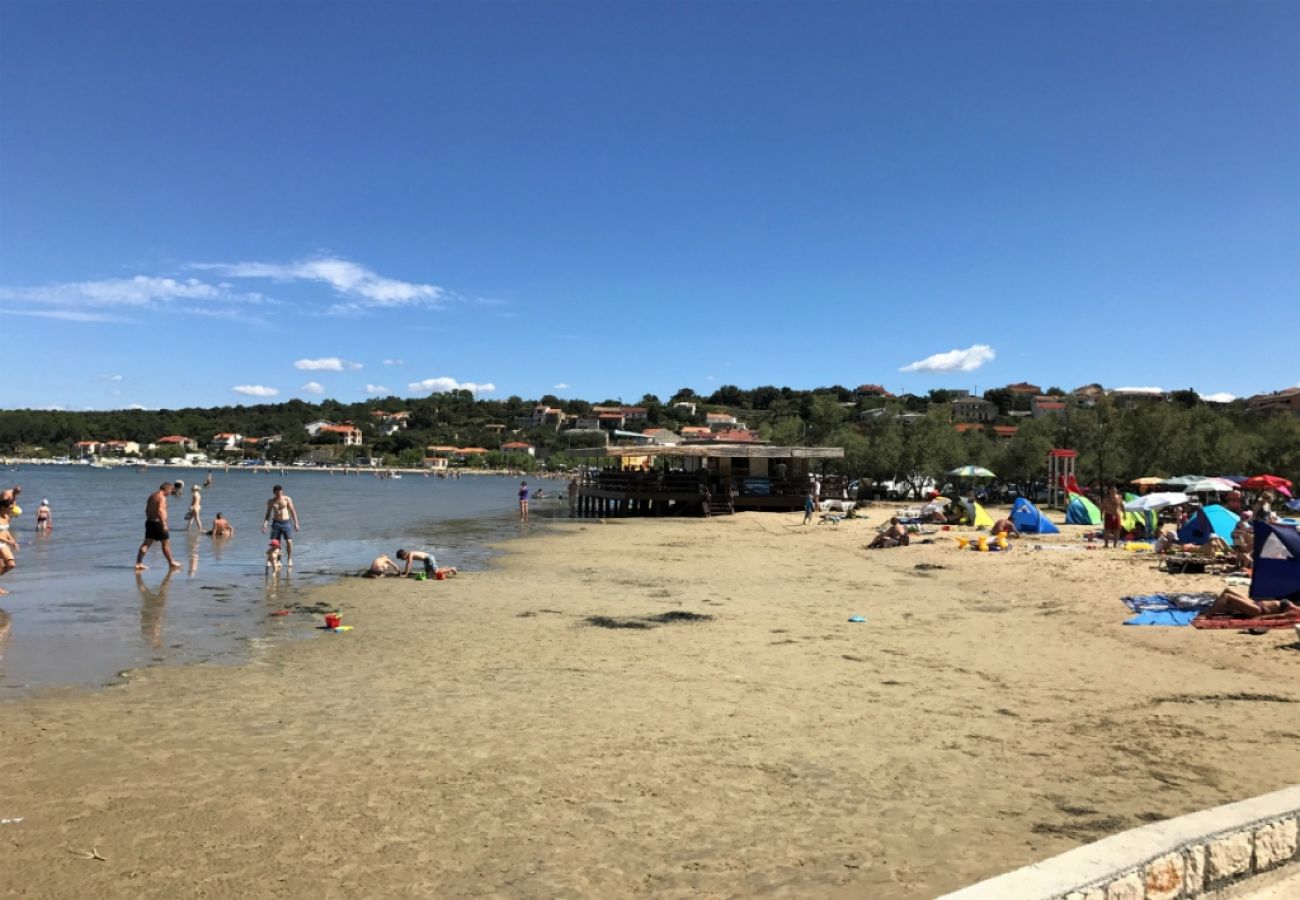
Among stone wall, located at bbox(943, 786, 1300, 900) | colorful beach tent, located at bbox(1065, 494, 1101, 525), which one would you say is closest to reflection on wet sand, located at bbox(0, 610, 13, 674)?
stone wall, located at bbox(943, 786, 1300, 900)

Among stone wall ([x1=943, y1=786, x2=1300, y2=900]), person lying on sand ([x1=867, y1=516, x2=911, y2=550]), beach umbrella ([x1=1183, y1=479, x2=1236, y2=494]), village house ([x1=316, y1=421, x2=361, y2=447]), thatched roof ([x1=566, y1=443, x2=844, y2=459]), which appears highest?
village house ([x1=316, y1=421, x2=361, y2=447])

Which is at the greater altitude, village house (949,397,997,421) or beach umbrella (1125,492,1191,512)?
village house (949,397,997,421)

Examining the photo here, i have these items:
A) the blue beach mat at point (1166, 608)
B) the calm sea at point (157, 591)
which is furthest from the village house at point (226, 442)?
the blue beach mat at point (1166, 608)

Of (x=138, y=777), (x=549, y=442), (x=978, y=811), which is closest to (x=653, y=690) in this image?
(x=978, y=811)

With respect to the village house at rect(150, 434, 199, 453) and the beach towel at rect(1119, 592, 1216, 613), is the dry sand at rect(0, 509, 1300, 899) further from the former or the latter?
the village house at rect(150, 434, 199, 453)

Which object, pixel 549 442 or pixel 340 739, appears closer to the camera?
pixel 340 739

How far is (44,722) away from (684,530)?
73.5ft

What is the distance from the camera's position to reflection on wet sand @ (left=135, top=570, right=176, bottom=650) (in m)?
9.52

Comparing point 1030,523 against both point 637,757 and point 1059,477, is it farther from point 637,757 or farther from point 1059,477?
point 637,757

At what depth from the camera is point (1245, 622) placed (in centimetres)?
970

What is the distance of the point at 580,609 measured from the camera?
468 inches

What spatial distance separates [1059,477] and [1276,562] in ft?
96.2

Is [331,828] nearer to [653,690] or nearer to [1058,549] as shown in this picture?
[653,690]

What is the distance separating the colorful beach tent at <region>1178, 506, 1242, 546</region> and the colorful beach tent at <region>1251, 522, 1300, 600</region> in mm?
6586
